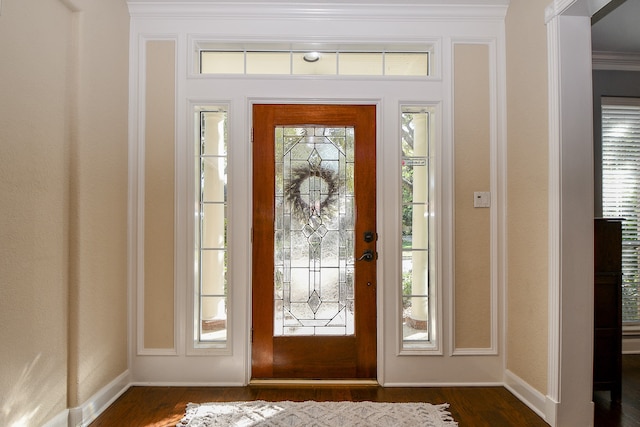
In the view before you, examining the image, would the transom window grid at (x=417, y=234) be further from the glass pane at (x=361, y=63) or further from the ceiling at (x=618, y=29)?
the ceiling at (x=618, y=29)

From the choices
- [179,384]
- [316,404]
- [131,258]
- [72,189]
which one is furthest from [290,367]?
[72,189]

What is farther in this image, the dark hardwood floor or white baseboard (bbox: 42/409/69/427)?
the dark hardwood floor

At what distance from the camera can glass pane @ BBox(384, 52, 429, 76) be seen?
2.96 metres

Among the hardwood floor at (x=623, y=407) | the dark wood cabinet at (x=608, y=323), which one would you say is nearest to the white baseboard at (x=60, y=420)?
the hardwood floor at (x=623, y=407)

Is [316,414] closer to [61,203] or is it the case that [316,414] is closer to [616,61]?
[61,203]

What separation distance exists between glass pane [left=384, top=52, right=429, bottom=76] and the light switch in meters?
0.97

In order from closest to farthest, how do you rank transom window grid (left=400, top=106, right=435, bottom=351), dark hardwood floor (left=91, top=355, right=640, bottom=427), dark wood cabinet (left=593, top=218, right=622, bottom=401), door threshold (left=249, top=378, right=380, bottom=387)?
dark hardwood floor (left=91, top=355, right=640, bottom=427) → dark wood cabinet (left=593, top=218, right=622, bottom=401) → door threshold (left=249, top=378, right=380, bottom=387) → transom window grid (left=400, top=106, right=435, bottom=351)

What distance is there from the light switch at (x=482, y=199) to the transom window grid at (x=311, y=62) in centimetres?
96

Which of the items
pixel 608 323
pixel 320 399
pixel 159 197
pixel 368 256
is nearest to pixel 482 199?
Result: pixel 368 256

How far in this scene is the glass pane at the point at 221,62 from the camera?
115 inches

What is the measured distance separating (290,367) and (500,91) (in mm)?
2502

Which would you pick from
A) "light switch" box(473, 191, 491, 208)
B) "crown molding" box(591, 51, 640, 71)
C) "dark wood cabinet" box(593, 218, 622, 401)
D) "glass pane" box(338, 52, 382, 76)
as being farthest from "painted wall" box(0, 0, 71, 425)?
"crown molding" box(591, 51, 640, 71)

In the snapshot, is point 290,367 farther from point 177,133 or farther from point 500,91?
point 500,91

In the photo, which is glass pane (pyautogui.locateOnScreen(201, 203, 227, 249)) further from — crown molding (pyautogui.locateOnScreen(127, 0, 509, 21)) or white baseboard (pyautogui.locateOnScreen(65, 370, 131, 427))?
crown molding (pyautogui.locateOnScreen(127, 0, 509, 21))
